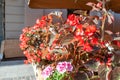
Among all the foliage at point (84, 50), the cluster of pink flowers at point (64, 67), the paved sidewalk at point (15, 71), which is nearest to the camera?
the foliage at point (84, 50)

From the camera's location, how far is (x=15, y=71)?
3832mm

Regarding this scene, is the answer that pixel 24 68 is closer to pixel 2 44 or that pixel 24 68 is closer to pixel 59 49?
pixel 2 44

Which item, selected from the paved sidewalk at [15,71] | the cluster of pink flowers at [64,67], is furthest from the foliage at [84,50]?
the paved sidewalk at [15,71]

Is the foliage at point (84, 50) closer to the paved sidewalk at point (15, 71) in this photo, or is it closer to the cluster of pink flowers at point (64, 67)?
the cluster of pink flowers at point (64, 67)

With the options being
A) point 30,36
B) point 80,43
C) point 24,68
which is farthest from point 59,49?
point 24,68

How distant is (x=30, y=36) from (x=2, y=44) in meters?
2.33

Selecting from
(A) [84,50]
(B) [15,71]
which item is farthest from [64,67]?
(B) [15,71]

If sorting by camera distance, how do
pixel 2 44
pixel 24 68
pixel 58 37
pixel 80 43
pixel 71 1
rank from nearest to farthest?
pixel 80 43, pixel 58 37, pixel 71 1, pixel 24 68, pixel 2 44

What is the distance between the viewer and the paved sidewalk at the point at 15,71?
3.40m

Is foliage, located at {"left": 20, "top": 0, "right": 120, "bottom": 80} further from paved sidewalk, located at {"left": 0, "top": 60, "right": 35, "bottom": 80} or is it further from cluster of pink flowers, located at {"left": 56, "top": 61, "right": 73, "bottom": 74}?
paved sidewalk, located at {"left": 0, "top": 60, "right": 35, "bottom": 80}

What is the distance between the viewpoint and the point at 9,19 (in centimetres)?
535

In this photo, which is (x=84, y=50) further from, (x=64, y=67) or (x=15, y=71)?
(x=15, y=71)

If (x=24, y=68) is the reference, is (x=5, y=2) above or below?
above

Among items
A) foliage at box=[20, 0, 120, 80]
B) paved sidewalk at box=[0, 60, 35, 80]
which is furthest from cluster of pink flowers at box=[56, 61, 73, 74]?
paved sidewalk at box=[0, 60, 35, 80]
